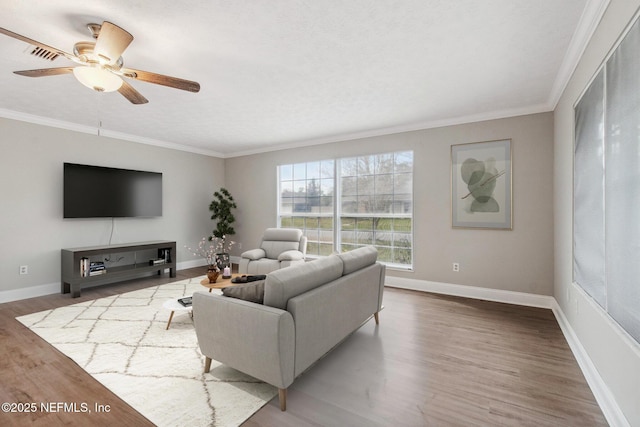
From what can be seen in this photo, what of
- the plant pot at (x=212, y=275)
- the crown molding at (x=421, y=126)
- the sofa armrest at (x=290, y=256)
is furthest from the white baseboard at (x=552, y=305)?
the plant pot at (x=212, y=275)

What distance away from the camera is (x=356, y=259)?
9.60 feet

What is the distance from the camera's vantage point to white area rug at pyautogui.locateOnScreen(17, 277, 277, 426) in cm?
193

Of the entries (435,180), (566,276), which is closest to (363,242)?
(435,180)

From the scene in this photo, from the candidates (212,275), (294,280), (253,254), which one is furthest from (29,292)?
(294,280)

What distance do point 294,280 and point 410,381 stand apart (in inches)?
44.5

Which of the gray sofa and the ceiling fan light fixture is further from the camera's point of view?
the ceiling fan light fixture

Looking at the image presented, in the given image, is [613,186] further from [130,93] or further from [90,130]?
[90,130]

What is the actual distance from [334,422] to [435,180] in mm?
3645

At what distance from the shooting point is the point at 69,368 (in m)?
2.40

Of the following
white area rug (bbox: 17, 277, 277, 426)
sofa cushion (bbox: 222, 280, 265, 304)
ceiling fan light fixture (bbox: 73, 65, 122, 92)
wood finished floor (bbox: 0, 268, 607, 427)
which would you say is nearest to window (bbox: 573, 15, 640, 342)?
wood finished floor (bbox: 0, 268, 607, 427)

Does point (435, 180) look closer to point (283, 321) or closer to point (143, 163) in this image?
point (283, 321)

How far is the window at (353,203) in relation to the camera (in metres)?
4.91

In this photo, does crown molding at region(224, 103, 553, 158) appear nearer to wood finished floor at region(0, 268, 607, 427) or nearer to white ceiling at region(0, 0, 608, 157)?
white ceiling at region(0, 0, 608, 157)

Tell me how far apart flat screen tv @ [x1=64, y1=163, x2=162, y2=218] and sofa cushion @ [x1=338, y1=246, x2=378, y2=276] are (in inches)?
167
